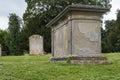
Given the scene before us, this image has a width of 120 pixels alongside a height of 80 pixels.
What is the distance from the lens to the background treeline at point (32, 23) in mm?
41656

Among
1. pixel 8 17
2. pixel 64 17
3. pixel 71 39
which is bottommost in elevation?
pixel 71 39

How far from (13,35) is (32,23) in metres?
3.24

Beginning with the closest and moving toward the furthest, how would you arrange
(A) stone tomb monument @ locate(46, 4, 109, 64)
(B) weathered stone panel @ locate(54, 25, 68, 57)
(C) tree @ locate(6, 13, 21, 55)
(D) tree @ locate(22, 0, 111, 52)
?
(A) stone tomb monument @ locate(46, 4, 109, 64), (B) weathered stone panel @ locate(54, 25, 68, 57), (C) tree @ locate(6, 13, 21, 55), (D) tree @ locate(22, 0, 111, 52)

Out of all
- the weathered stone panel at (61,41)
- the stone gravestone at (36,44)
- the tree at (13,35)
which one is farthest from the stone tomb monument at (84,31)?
the tree at (13,35)

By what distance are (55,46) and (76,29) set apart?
3.44 m

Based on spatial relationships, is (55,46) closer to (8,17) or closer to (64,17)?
(64,17)

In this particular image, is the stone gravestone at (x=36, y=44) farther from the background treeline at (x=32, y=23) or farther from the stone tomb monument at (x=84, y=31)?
the stone tomb monument at (x=84, y=31)

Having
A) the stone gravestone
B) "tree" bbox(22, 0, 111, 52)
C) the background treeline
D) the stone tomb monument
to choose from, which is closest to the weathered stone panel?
the stone tomb monument

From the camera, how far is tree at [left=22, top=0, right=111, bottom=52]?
4241cm

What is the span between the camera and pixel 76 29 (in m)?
11.6

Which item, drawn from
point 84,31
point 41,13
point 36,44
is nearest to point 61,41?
point 84,31

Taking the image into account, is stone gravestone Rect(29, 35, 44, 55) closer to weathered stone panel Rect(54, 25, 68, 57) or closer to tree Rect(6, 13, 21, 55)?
tree Rect(6, 13, 21, 55)

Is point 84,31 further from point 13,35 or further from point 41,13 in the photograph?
point 41,13

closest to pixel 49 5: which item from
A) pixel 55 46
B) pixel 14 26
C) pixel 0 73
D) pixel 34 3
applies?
pixel 34 3
